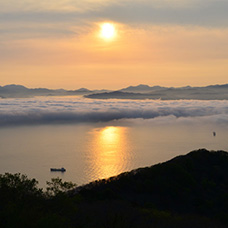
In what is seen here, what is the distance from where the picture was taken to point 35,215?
30.8 meters

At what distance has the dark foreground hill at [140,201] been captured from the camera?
33.9 meters

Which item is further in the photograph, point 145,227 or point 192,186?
point 192,186

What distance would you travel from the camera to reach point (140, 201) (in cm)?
7031

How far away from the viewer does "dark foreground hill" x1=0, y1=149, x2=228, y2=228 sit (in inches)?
1335

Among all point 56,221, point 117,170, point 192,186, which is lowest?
point 117,170

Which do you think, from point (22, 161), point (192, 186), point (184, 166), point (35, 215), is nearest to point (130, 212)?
point (35, 215)

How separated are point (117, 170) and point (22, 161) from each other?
156ft

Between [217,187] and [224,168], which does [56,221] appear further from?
[224,168]

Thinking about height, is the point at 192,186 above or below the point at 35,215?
below

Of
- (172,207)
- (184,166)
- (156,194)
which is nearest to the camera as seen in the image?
(172,207)

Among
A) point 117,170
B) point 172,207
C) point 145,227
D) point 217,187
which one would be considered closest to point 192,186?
point 217,187

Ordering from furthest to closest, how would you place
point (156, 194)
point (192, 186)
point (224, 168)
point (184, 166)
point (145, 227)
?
point (224, 168) < point (184, 166) < point (192, 186) < point (156, 194) < point (145, 227)

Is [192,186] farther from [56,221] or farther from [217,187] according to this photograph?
[56,221]

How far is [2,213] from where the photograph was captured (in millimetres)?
31328
